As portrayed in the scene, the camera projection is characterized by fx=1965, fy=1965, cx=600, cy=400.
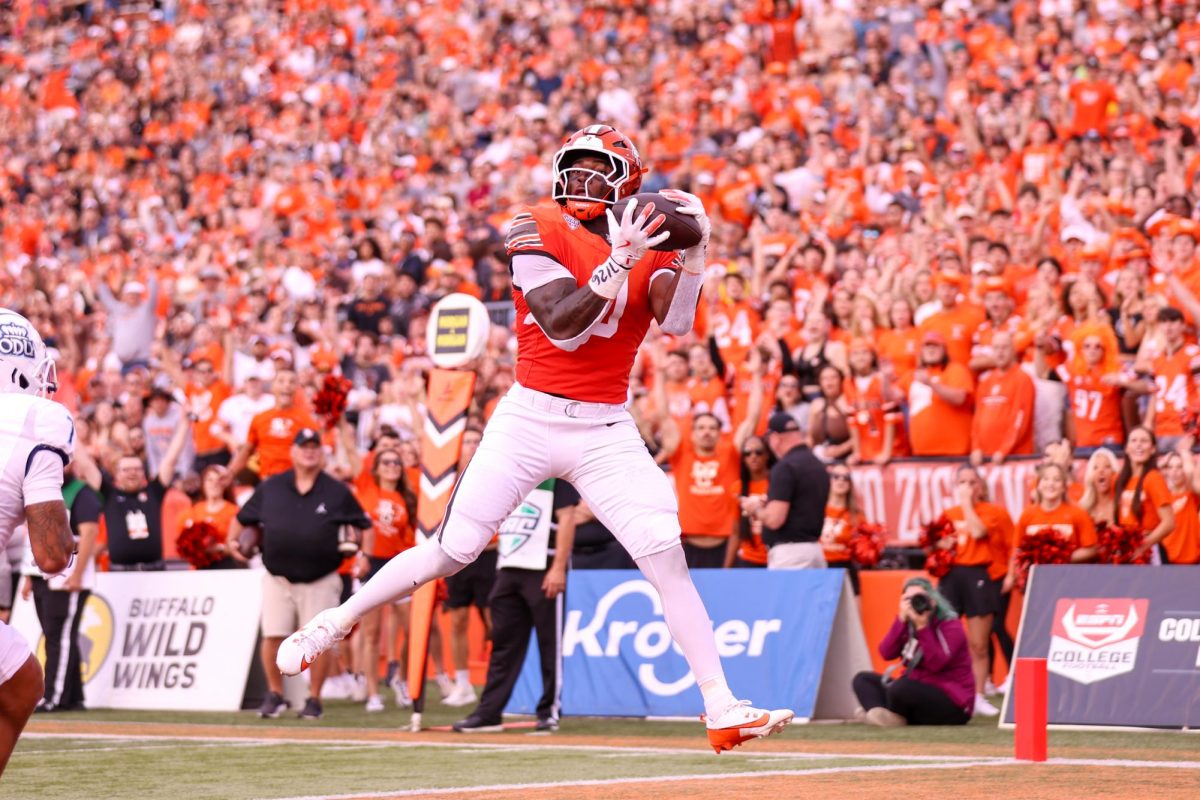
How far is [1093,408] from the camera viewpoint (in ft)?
49.9

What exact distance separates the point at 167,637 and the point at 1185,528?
7.79m

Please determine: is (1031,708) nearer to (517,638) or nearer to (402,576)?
(402,576)

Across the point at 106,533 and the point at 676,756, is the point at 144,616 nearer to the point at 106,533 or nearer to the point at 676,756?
the point at 106,533

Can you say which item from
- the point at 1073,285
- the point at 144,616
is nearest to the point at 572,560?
the point at 144,616

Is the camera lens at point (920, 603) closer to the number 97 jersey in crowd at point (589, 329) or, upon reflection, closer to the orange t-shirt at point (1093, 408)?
the orange t-shirt at point (1093, 408)

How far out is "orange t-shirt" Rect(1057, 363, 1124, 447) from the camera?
15.1 metres

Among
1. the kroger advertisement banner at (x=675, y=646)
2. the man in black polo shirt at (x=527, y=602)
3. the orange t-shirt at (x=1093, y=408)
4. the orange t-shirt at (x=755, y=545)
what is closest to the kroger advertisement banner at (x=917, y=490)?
the orange t-shirt at (x=1093, y=408)

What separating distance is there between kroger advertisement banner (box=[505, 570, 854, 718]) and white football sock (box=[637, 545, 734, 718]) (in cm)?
569

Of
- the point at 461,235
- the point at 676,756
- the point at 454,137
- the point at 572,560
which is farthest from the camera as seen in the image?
the point at 454,137

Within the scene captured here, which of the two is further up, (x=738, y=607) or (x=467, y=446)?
(x=467, y=446)

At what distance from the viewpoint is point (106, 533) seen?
1641 cm

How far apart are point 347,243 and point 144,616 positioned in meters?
9.89

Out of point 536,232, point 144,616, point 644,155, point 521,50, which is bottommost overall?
point 144,616

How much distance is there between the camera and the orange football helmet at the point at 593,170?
7.81 m
